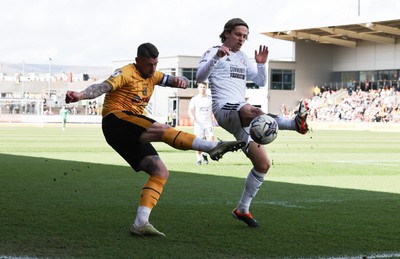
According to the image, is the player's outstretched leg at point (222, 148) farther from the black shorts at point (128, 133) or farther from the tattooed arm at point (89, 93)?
the tattooed arm at point (89, 93)

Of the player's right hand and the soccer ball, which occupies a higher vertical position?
the player's right hand

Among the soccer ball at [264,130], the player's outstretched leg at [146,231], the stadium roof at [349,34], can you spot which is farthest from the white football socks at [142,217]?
the stadium roof at [349,34]

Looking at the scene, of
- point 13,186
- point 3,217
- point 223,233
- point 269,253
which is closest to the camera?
point 269,253

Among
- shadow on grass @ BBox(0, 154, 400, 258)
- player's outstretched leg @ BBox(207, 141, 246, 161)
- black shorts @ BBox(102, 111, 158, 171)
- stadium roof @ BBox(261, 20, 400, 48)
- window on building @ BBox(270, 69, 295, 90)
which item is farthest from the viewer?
window on building @ BBox(270, 69, 295, 90)

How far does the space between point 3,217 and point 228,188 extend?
5.31 m

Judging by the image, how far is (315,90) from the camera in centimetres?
8519

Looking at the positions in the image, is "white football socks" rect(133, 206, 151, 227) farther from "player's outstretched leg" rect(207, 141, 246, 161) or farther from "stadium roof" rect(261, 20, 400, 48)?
"stadium roof" rect(261, 20, 400, 48)

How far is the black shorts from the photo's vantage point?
850 cm

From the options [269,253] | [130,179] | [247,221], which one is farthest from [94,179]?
[269,253]

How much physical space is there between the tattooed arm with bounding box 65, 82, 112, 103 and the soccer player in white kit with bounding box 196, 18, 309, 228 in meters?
1.39

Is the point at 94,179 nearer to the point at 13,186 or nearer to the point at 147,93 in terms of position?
the point at 13,186

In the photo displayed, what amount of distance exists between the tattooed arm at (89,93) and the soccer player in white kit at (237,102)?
139 cm

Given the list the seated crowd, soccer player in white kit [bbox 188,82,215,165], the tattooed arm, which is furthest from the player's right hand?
the seated crowd

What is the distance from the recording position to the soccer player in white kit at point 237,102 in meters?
9.07
